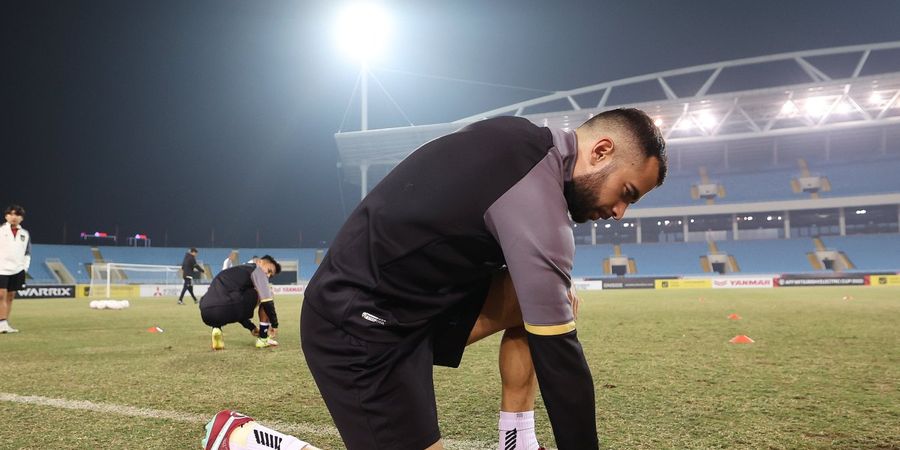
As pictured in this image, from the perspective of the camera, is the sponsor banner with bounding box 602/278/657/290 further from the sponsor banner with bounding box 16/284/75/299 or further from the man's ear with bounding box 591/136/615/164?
the man's ear with bounding box 591/136/615/164

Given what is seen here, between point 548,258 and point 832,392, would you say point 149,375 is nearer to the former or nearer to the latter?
point 548,258

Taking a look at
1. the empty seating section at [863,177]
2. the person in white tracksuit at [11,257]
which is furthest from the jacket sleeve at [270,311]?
the empty seating section at [863,177]

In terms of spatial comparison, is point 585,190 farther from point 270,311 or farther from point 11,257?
point 11,257

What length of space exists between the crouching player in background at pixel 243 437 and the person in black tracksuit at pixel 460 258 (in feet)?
1.48

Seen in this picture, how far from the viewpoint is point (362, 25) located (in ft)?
129

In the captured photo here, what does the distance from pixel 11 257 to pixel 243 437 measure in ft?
27.8

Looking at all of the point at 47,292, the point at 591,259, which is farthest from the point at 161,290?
the point at 591,259

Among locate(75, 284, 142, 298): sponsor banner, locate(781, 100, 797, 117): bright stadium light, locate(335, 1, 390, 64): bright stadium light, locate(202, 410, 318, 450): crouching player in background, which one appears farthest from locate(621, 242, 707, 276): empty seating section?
locate(202, 410, 318, 450): crouching player in background

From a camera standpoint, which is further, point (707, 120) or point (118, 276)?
point (707, 120)

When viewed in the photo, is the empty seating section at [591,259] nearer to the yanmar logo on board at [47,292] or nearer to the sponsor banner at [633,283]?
the sponsor banner at [633,283]

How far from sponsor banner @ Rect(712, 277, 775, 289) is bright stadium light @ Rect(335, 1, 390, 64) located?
28.0 m

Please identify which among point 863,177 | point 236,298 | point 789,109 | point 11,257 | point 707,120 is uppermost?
point 789,109

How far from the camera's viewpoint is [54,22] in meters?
38.6

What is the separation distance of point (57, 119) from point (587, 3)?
52954mm
